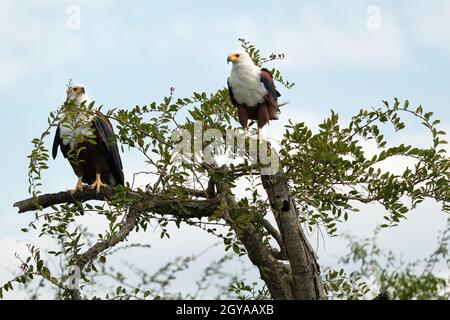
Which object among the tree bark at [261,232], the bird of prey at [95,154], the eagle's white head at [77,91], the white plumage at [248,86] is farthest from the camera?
the eagle's white head at [77,91]

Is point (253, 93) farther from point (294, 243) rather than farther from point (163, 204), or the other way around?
point (294, 243)

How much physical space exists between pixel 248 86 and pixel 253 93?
83 millimetres

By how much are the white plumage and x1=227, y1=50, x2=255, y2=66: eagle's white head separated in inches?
2.4

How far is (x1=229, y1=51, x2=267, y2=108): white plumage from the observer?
7566 millimetres

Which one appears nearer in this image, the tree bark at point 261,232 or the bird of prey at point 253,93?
the tree bark at point 261,232

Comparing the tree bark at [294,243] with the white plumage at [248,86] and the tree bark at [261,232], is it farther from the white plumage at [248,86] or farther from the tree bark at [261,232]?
the white plumage at [248,86]

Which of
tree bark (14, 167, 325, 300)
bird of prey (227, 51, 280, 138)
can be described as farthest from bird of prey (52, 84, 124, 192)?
bird of prey (227, 51, 280, 138)

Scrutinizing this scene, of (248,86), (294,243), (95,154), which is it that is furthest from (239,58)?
(294,243)

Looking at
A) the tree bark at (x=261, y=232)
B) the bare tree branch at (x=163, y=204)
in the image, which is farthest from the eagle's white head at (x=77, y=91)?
A: the tree bark at (x=261, y=232)

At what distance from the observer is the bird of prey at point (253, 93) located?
24.8 feet

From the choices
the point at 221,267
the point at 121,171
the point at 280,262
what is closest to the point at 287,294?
the point at 280,262

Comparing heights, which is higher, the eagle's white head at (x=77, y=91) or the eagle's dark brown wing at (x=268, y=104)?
the eagle's white head at (x=77, y=91)

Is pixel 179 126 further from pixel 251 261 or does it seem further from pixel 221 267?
pixel 221 267

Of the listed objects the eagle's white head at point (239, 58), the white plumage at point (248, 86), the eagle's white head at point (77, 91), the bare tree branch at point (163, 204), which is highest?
the eagle's white head at point (77, 91)
